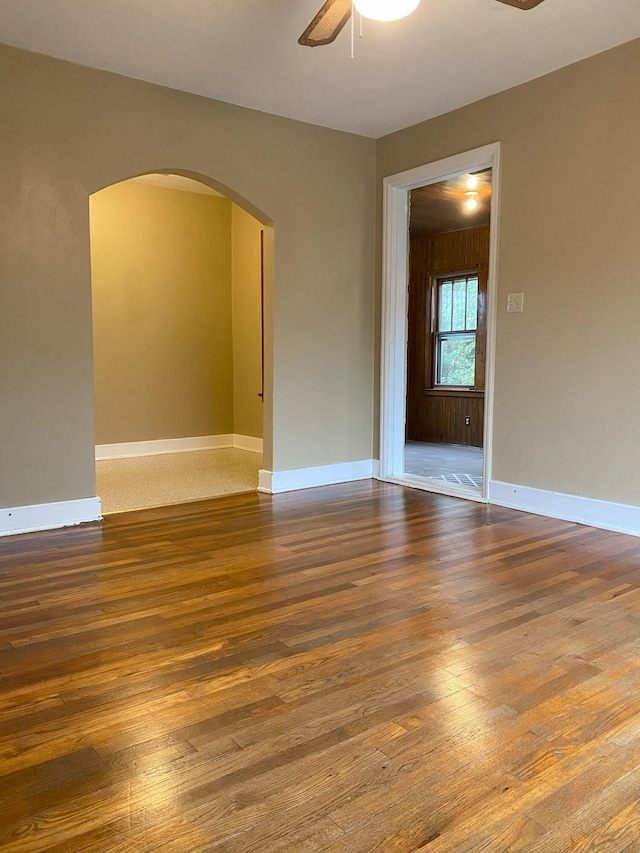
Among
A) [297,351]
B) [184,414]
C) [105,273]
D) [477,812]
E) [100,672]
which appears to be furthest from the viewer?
[184,414]

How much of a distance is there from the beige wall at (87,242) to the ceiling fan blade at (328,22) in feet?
5.17

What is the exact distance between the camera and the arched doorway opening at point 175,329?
19.9ft

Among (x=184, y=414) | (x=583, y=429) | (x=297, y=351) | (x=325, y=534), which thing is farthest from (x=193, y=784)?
(x=184, y=414)

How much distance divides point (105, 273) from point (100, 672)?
4939 mm

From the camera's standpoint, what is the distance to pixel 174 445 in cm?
658

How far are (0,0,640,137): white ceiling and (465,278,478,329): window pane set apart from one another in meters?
3.33

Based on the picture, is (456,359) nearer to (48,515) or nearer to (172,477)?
(172,477)

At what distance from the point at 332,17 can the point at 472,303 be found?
514cm

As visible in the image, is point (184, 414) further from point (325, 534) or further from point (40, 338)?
point (325, 534)

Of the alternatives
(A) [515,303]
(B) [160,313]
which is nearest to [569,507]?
(A) [515,303]

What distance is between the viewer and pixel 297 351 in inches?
181

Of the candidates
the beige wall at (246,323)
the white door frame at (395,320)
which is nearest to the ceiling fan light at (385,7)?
the white door frame at (395,320)

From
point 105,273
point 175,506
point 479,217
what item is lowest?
point 175,506

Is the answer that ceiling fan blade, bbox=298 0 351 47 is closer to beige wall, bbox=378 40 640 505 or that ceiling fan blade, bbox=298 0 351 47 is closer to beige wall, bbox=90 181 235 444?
beige wall, bbox=378 40 640 505
